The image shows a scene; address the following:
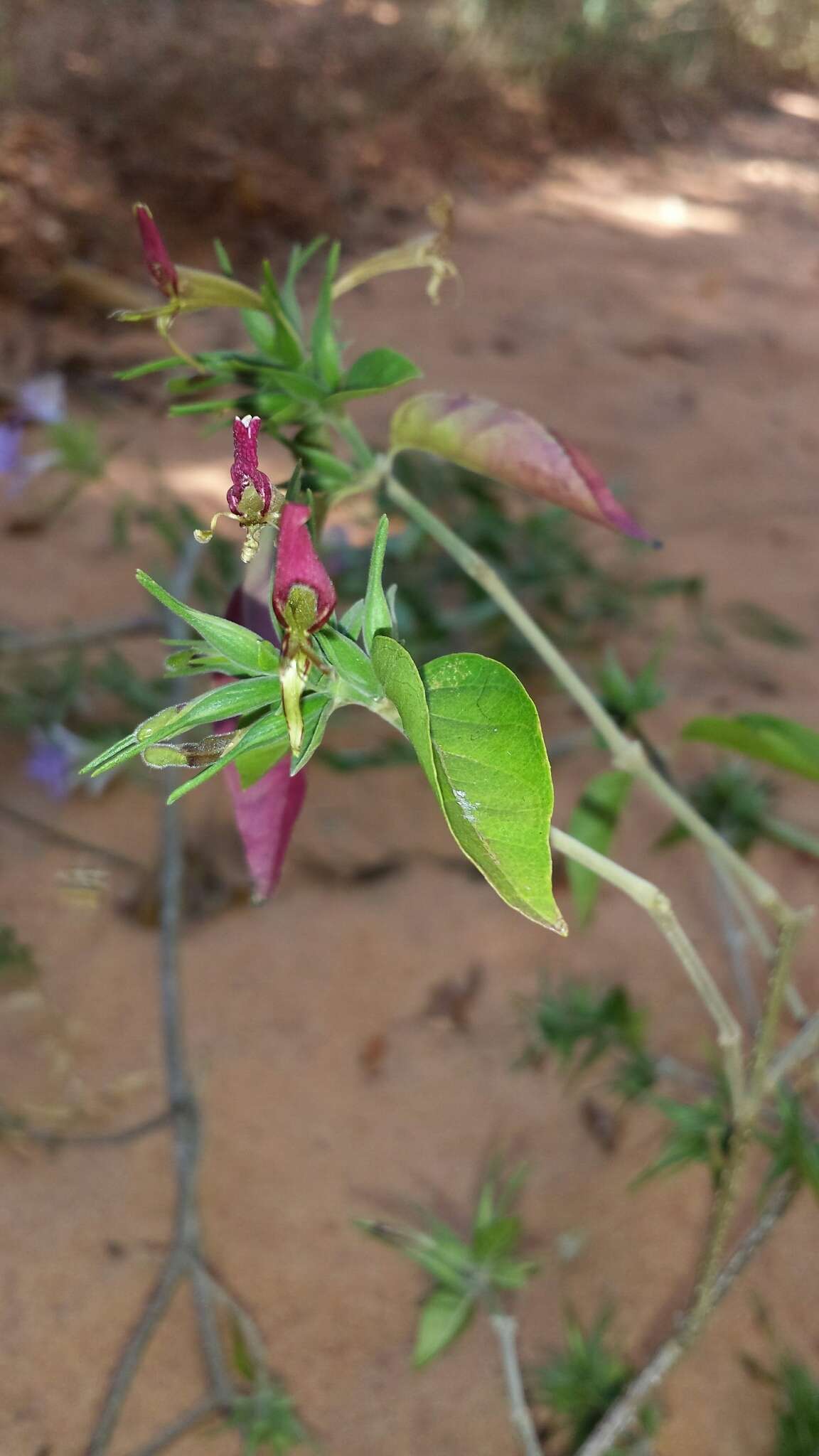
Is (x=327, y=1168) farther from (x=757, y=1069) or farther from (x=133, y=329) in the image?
(x=133, y=329)

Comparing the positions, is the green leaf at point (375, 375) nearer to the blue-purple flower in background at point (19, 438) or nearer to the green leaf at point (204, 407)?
the green leaf at point (204, 407)

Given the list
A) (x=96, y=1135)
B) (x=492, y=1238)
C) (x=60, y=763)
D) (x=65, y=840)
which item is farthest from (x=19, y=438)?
(x=492, y=1238)

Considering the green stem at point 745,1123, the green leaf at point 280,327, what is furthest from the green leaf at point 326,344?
the green stem at point 745,1123

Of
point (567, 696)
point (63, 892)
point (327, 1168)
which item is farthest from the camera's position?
point (567, 696)

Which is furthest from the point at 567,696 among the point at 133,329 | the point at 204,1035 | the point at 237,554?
the point at 133,329

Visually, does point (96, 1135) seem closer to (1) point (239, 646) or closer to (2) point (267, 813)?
(2) point (267, 813)

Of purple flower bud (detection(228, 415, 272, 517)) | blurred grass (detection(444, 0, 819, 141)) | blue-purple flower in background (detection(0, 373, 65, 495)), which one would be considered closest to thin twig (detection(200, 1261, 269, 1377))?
purple flower bud (detection(228, 415, 272, 517))

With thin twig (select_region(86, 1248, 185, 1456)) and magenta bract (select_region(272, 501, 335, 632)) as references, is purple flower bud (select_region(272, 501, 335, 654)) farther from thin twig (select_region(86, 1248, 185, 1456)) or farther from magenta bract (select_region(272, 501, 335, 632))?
thin twig (select_region(86, 1248, 185, 1456))
